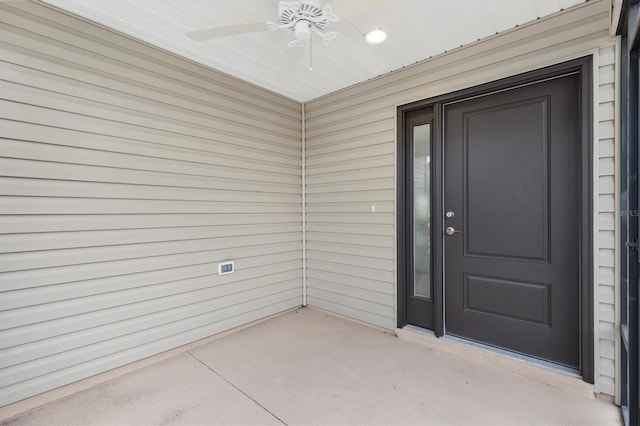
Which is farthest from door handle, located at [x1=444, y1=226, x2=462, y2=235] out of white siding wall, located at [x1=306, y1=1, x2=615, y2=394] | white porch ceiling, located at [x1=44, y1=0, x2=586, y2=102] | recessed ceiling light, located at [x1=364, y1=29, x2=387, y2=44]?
recessed ceiling light, located at [x1=364, y1=29, x2=387, y2=44]

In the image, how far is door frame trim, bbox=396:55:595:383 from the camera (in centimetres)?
200

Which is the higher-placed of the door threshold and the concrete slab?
the door threshold

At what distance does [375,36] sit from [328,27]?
41 cm

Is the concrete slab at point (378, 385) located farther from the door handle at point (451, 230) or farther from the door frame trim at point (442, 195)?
the door handle at point (451, 230)

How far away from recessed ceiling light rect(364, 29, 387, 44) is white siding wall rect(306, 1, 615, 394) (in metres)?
0.61

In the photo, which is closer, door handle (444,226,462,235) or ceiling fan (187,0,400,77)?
ceiling fan (187,0,400,77)

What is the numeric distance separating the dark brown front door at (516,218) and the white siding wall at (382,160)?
17cm

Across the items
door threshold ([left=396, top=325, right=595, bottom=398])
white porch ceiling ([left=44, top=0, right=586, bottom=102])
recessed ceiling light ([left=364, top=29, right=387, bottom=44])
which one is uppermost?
white porch ceiling ([left=44, top=0, right=586, bottom=102])

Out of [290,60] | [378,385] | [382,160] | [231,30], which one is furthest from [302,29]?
[378,385]

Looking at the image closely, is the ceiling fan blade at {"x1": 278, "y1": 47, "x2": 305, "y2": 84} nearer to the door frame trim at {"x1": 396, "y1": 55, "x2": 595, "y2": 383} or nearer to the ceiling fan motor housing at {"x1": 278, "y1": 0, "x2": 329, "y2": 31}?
the ceiling fan motor housing at {"x1": 278, "y1": 0, "x2": 329, "y2": 31}

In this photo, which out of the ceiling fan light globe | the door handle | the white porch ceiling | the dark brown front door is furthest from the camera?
the door handle

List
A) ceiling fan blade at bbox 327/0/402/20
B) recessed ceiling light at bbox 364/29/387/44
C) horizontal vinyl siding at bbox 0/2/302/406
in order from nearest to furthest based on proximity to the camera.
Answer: ceiling fan blade at bbox 327/0/402/20 → horizontal vinyl siding at bbox 0/2/302/406 → recessed ceiling light at bbox 364/29/387/44

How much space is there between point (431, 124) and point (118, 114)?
266cm

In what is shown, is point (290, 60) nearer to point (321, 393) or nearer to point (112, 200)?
point (112, 200)
